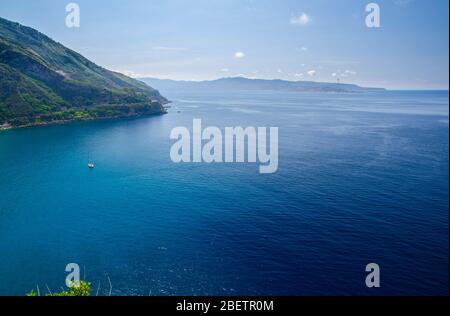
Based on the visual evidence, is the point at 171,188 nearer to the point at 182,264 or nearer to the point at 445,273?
the point at 182,264

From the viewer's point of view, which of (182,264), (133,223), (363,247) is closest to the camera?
(182,264)

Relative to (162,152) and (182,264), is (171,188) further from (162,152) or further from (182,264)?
(162,152)

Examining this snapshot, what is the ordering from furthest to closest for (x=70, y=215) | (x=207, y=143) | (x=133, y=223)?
(x=207, y=143) → (x=70, y=215) → (x=133, y=223)

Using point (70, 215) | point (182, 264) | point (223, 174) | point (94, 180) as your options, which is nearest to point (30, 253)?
point (70, 215)

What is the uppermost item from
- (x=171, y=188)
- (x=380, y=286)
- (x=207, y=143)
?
(x=207, y=143)
